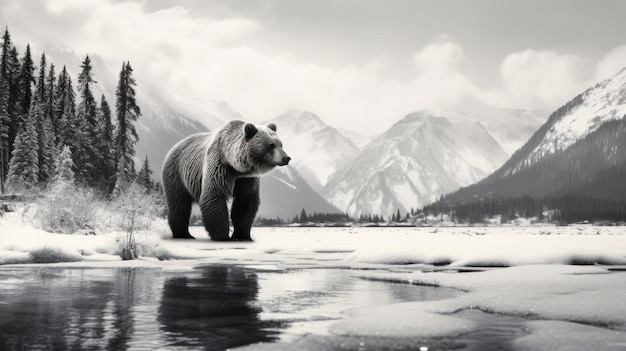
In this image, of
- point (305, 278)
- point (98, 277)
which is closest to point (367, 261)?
point (305, 278)

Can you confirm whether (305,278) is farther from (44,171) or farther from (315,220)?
(315,220)

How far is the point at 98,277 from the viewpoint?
42.3 feet

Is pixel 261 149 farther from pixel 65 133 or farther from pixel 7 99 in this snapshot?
pixel 7 99

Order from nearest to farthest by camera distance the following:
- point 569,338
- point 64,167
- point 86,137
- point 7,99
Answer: point 569,338 → point 64,167 → point 86,137 → point 7,99

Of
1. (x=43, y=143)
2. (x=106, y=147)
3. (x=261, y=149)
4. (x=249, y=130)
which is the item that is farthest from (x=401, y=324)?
(x=106, y=147)

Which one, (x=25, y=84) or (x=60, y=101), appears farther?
(x=60, y=101)

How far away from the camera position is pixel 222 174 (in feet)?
65.4

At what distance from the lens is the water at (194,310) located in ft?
20.5

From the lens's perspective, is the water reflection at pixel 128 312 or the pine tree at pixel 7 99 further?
the pine tree at pixel 7 99

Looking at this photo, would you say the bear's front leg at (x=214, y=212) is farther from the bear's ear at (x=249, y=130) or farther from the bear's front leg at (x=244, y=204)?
the bear's ear at (x=249, y=130)

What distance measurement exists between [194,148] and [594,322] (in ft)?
55.9

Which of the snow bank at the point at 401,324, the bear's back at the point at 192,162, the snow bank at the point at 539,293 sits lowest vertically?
the snow bank at the point at 401,324

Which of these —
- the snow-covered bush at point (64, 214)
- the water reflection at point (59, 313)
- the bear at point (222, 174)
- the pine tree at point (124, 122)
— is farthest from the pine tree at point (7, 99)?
the water reflection at point (59, 313)

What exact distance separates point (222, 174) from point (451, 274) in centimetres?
925
